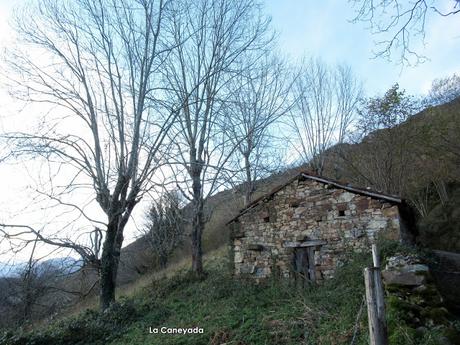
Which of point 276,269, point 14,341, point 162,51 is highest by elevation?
point 162,51

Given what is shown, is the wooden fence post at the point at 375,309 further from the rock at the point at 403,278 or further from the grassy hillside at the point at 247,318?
the rock at the point at 403,278

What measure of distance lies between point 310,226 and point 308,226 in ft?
0.21

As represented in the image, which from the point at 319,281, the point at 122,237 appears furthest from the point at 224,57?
the point at 319,281

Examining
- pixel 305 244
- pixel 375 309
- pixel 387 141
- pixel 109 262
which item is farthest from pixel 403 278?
pixel 387 141

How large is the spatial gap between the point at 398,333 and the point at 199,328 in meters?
4.27

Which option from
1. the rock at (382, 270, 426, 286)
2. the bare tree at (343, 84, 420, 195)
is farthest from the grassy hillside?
the bare tree at (343, 84, 420, 195)

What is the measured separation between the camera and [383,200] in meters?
9.59

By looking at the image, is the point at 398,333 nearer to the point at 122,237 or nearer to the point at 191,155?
the point at 122,237

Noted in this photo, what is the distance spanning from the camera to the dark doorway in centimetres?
1006

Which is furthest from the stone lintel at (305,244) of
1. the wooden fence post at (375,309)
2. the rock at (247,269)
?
the wooden fence post at (375,309)

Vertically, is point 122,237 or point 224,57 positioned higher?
point 224,57

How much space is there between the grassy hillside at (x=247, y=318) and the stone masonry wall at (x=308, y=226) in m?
0.56

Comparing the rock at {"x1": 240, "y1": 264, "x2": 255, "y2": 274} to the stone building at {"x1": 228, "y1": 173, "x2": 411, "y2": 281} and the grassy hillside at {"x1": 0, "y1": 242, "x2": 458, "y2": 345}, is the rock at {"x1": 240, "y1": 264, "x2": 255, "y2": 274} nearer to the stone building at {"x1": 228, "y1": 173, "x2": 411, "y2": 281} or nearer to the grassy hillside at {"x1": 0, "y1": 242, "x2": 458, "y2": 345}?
the stone building at {"x1": 228, "y1": 173, "x2": 411, "y2": 281}

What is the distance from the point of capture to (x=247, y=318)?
25.1ft
